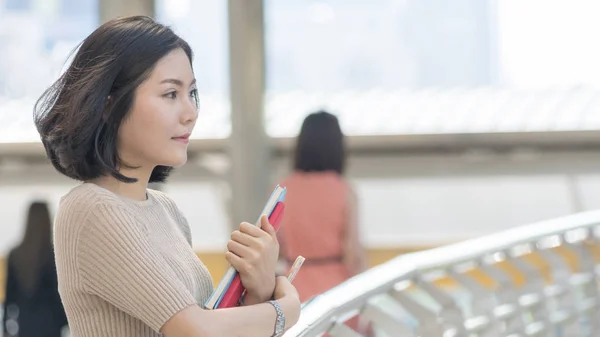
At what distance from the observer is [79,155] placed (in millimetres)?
1290

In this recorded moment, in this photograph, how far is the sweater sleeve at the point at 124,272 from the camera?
1.22 m

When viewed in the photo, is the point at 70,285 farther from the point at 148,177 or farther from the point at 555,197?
the point at 555,197

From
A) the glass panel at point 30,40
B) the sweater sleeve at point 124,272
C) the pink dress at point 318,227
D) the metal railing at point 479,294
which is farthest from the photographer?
the glass panel at point 30,40

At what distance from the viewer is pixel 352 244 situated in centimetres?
369

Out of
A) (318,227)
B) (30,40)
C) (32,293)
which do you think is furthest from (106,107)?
(30,40)

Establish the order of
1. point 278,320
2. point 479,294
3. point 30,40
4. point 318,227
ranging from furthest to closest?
point 30,40 < point 318,227 < point 479,294 < point 278,320

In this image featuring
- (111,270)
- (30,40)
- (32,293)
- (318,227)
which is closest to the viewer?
(111,270)

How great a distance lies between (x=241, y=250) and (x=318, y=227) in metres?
2.36

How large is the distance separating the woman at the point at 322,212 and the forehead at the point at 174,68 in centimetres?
231

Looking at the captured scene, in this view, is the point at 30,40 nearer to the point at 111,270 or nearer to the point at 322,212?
the point at 322,212

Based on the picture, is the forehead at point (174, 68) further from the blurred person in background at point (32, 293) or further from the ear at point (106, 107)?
the blurred person in background at point (32, 293)

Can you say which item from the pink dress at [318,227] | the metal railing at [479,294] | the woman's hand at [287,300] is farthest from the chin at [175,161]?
the pink dress at [318,227]

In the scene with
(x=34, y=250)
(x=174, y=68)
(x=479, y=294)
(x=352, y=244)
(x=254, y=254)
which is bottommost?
(x=34, y=250)

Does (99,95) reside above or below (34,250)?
above
